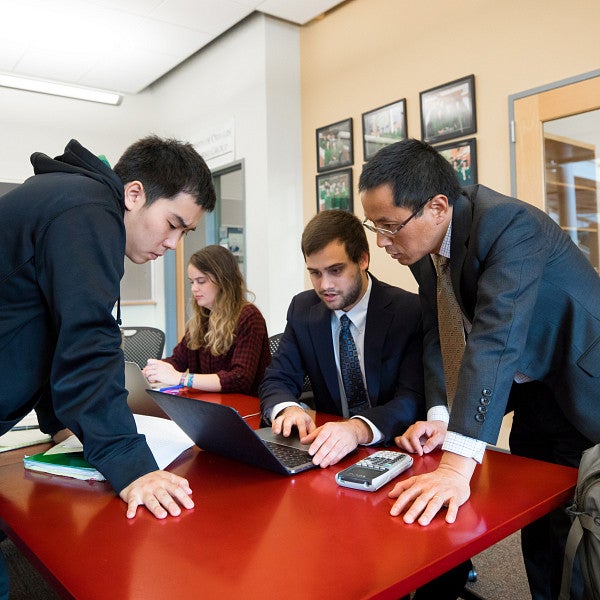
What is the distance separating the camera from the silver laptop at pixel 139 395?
179 centimetres

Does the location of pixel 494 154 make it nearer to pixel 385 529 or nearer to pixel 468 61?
pixel 468 61

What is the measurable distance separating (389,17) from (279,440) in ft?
11.3

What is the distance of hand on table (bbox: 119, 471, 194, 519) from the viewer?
99 centimetres

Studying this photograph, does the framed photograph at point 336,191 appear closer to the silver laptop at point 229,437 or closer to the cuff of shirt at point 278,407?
the cuff of shirt at point 278,407

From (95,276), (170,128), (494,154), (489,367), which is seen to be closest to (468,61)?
(494,154)

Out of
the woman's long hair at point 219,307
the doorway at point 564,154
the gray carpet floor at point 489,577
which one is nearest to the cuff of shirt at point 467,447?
the gray carpet floor at point 489,577

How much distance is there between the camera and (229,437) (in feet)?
3.83

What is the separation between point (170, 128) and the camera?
6.05 meters

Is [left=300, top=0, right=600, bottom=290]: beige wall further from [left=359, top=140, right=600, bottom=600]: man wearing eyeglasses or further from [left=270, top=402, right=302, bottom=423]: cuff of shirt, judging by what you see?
→ [left=270, top=402, right=302, bottom=423]: cuff of shirt

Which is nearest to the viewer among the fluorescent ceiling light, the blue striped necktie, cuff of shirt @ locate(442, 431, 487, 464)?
cuff of shirt @ locate(442, 431, 487, 464)

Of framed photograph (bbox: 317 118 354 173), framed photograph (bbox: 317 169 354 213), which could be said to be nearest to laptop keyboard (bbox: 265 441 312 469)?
framed photograph (bbox: 317 169 354 213)

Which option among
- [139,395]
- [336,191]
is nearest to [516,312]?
[139,395]

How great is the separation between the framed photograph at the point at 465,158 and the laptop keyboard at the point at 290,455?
252 cm

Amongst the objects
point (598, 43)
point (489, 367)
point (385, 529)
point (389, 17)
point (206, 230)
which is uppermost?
point (389, 17)
